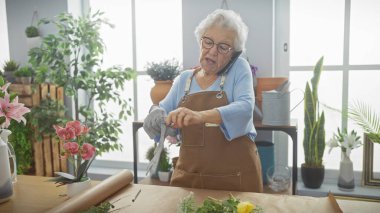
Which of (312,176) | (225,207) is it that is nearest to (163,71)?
(312,176)

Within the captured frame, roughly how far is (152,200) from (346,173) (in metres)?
1.92

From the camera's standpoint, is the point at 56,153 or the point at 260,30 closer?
the point at 260,30

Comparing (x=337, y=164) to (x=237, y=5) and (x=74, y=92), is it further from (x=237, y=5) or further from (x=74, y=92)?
(x=74, y=92)

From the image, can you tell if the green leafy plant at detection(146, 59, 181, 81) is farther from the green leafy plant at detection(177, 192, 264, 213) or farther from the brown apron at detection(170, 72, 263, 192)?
the green leafy plant at detection(177, 192, 264, 213)

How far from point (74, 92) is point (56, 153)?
0.70 metres

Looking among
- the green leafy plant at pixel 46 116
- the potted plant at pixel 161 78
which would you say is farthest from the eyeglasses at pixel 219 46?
the green leafy plant at pixel 46 116

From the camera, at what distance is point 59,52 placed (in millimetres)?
2988

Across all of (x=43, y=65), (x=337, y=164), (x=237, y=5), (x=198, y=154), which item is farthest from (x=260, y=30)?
(x=43, y=65)

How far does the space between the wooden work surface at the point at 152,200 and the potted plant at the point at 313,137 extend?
1358 mm

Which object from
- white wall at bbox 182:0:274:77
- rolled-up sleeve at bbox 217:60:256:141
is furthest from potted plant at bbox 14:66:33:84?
rolled-up sleeve at bbox 217:60:256:141

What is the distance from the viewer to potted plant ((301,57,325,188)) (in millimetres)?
2545

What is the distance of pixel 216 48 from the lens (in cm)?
171

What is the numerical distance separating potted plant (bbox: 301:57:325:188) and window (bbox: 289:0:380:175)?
1.01ft

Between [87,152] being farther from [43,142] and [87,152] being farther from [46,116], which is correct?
[43,142]
